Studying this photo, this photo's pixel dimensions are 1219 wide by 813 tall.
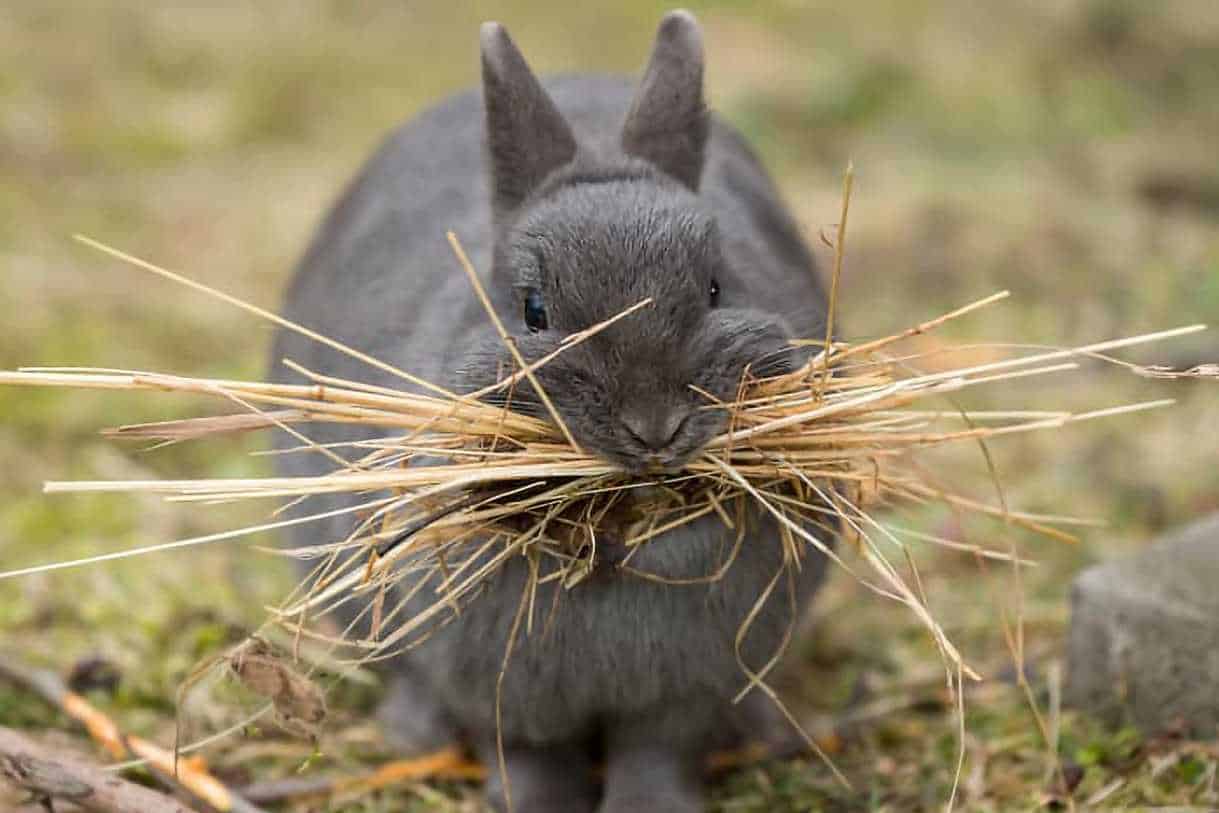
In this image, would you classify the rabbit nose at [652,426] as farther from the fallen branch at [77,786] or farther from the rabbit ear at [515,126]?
the fallen branch at [77,786]

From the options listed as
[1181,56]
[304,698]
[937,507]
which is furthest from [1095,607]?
[1181,56]

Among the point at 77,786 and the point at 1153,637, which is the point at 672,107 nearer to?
the point at 1153,637

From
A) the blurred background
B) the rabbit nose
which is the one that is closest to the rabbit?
the rabbit nose

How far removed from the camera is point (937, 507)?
5.56 m

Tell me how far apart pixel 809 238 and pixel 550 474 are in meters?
3.83

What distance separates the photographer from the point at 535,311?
3346 mm

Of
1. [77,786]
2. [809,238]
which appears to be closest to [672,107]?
[77,786]

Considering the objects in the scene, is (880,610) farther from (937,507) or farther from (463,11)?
(463,11)

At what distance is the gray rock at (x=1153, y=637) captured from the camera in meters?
3.71

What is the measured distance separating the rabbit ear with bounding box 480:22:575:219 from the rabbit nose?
3.07 feet

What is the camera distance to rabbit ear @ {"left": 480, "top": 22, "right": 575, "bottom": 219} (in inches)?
139

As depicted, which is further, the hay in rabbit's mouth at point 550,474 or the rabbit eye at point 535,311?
the rabbit eye at point 535,311

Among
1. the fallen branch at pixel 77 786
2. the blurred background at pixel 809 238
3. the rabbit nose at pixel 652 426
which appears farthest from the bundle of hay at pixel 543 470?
the blurred background at pixel 809 238

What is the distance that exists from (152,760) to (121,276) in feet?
14.0
